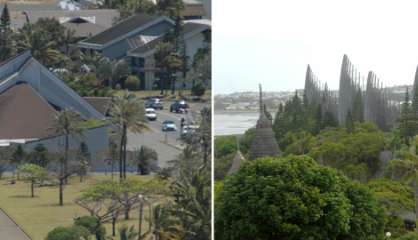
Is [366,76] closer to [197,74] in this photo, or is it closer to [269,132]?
[269,132]

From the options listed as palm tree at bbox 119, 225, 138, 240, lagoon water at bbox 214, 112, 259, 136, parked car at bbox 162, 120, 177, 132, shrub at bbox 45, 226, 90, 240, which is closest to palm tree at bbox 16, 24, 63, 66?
parked car at bbox 162, 120, 177, 132

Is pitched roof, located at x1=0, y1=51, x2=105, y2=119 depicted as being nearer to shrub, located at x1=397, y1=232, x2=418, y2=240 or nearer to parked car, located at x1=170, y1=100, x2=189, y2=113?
parked car, located at x1=170, y1=100, x2=189, y2=113

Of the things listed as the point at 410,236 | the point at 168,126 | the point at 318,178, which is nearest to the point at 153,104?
the point at 168,126

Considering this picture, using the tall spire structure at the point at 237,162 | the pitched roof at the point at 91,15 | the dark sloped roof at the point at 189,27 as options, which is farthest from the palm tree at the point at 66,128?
the tall spire structure at the point at 237,162

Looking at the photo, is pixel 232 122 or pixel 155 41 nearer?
pixel 155 41

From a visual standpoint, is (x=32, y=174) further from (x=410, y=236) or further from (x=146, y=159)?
(x=410, y=236)

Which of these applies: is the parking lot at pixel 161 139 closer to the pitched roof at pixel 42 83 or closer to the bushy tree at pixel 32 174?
the pitched roof at pixel 42 83

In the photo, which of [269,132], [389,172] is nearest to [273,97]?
[269,132]
